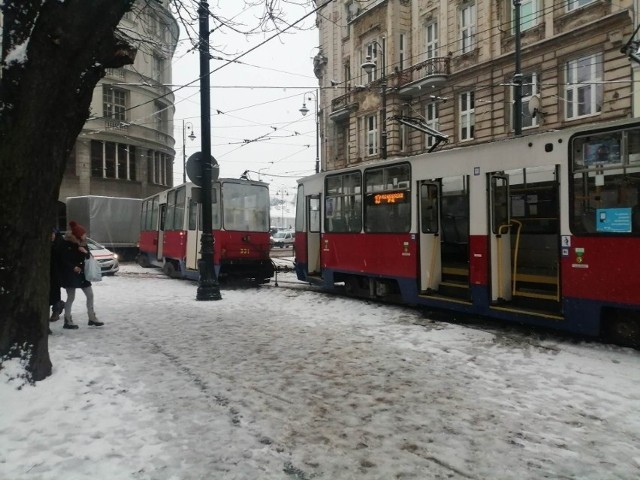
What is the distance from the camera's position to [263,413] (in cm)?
452

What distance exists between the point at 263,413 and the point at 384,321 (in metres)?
4.82

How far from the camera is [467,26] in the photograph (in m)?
23.9

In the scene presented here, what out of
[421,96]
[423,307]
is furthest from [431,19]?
[423,307]

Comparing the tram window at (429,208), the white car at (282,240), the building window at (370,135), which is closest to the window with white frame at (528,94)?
the building window at (370,135)

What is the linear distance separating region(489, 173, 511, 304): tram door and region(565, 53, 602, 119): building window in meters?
12.3

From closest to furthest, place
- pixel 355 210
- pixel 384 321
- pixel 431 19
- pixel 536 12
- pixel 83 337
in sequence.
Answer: pixel 83 337 → pixel 384 321 → pixel 355 210 → pixel 536 12 → pixel 431 19

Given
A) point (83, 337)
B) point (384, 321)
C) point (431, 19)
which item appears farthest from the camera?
point (431, 19)

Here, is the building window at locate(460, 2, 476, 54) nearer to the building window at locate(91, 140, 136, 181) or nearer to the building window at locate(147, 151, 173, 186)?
the building window at locate(91, 140, 136, 181)

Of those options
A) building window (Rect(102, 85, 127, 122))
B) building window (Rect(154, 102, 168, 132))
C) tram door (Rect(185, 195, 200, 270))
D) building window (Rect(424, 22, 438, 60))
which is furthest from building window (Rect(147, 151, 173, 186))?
tram door (Rect(185, 195, 200, 270))

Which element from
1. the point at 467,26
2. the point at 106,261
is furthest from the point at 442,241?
the point at 467,26

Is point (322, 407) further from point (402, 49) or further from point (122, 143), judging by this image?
point (122, 143)

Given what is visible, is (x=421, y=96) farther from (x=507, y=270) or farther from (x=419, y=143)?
(x=507, y=270)

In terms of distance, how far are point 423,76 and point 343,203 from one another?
15.9m

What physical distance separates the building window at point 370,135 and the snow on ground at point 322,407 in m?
21.9
